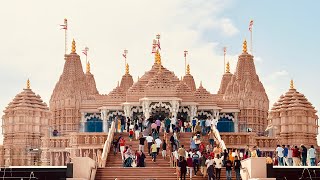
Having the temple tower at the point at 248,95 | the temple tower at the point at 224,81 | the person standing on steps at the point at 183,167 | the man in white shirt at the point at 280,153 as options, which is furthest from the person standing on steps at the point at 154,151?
the temple tower at the point at 224,81

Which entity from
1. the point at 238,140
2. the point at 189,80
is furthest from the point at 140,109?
the point at 189,80

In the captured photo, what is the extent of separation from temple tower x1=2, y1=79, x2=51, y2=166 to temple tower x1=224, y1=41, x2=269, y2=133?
19.0 m

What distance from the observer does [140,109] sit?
75.6m

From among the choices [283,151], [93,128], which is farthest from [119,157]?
[93,128]

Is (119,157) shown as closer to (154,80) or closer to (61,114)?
(154,80)

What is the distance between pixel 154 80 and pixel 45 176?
39.3 metres

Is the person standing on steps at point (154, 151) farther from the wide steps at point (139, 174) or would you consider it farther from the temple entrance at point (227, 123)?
the temple entrance at point (227, 123)

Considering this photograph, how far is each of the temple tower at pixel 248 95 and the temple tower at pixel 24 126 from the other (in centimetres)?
1897

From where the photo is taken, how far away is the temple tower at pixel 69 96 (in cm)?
8644

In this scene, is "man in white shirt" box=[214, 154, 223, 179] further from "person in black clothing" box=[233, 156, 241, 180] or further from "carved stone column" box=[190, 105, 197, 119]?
"carved stone column" box=[190, 105, 197, 119]

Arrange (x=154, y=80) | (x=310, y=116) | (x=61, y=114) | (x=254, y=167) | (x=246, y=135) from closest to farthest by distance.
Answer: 1. (x=254, y=167)
2. (x=246, y=135)
3. (x=154, y=80)
4. (x=310, y=116)
5. (x=61, y=114)

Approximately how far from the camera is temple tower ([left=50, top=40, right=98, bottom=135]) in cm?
8644

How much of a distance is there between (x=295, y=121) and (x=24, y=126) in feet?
86.2

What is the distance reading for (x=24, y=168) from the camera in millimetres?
36625
